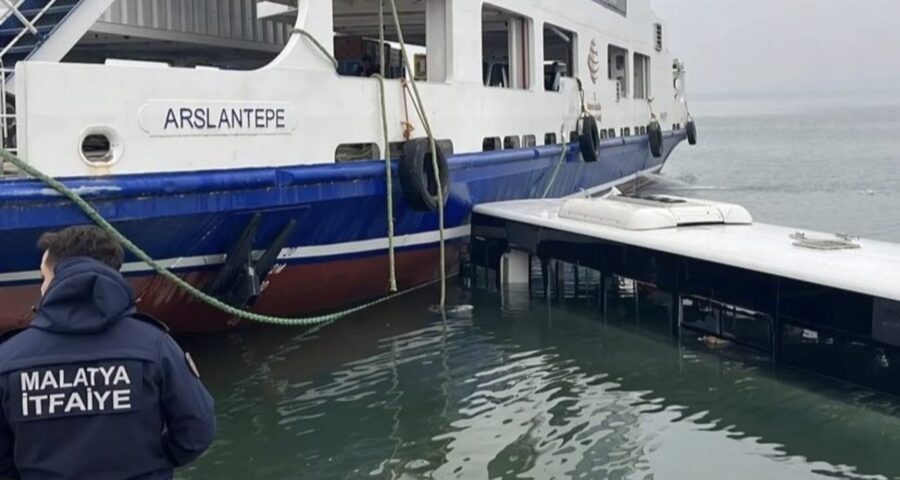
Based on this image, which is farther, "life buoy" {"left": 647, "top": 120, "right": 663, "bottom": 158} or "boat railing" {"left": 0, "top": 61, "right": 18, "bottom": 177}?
"life buoy" {"left": 647, "top": 120, "right": 663, "bottom": 158}

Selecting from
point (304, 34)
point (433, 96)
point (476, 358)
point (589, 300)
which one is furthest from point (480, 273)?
point (304, 34)

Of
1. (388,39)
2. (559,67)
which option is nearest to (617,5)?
(559,67)

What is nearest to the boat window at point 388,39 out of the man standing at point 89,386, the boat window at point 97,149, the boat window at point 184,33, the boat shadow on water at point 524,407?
the boat window at point 184,33

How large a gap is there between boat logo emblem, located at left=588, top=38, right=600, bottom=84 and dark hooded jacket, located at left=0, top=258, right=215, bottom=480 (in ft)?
38.9

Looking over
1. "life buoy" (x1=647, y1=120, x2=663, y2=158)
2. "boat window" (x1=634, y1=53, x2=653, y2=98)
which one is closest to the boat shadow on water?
"life buoy" (x1=647, y1=120, x2=663, y2=158)

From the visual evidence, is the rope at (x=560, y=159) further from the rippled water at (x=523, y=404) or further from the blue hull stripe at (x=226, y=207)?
the rippled water at (x=523, y=404)

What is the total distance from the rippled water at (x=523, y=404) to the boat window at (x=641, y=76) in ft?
33.1

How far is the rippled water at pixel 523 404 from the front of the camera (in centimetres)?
528

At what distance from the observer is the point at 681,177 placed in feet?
101

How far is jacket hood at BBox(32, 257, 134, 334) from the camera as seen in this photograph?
2.40m

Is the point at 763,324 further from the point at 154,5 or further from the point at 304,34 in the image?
the point at 154,5

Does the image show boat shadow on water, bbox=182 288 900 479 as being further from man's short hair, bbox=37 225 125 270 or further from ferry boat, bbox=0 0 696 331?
man's short hair, bbox=37 225 125 270

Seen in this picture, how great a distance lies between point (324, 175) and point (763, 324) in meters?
3.32

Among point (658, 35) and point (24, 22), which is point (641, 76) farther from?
point (24, 22)
